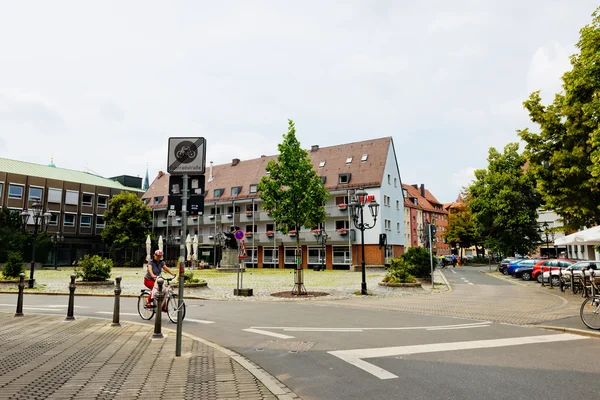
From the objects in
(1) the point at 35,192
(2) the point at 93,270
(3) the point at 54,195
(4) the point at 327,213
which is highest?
(1) the point at 35,192

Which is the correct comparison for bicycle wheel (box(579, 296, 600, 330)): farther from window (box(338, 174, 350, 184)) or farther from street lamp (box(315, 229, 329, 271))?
window (box(338, 174, 350, 184))

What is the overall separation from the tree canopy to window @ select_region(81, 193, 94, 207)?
5.39 m

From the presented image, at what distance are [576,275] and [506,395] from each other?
55.7 ft

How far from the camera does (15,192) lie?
5638 cm

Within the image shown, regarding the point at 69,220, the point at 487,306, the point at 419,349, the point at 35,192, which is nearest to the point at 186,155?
the point at 419,349

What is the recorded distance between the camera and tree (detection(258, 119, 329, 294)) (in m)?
21.0

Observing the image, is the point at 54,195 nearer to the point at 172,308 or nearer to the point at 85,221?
the point at 85,221

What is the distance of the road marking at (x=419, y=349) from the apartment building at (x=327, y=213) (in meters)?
39.3

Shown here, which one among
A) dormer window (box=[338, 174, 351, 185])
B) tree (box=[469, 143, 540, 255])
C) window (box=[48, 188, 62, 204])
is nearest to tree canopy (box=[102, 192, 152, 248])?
window (box=[48, 188, 62, 204])

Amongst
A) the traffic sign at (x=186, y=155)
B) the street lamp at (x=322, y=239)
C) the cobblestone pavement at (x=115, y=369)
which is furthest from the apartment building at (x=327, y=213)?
the traffic sign at (x=186, y=155)

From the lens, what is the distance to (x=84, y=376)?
5.59 m

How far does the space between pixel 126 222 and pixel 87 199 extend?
31.6 ft

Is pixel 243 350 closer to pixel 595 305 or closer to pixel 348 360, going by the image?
pixel 348 360

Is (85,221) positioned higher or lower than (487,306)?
higher
